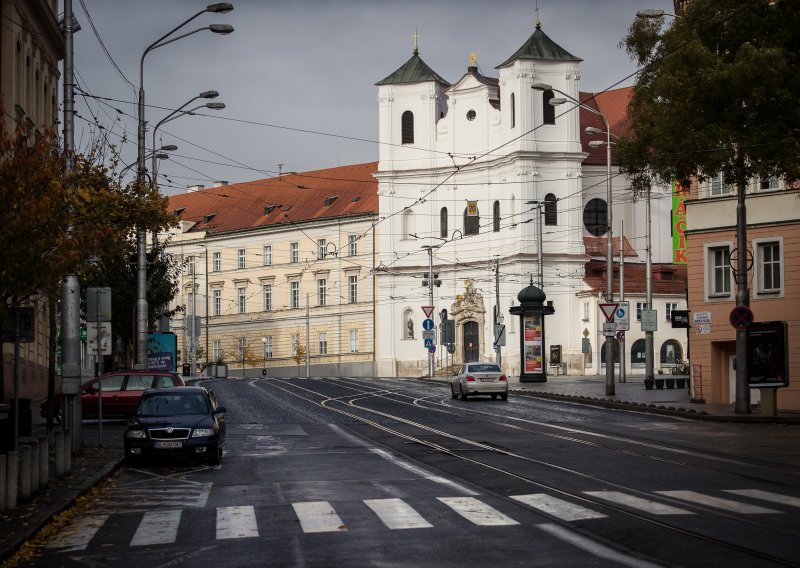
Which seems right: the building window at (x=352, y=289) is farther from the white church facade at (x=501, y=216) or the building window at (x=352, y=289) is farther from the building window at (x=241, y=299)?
the building window at (x=241, y=299)

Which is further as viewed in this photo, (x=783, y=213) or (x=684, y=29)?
(x=783, y=213)

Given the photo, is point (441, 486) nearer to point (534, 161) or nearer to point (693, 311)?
point (693, 311)

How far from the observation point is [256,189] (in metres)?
124

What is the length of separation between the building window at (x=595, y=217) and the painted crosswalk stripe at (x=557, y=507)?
83723 millimetres

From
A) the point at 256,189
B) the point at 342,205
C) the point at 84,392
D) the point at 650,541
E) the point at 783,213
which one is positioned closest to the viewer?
the point at 650,541

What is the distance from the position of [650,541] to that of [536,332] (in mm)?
51600

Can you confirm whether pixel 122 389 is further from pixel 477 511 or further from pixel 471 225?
pixel 471 225

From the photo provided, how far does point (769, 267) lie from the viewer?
137ft

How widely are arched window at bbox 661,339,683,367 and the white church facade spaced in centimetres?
12

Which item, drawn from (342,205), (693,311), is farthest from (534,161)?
(693,311)

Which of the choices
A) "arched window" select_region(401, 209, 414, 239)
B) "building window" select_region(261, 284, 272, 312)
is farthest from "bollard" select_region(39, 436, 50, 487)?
"building window" select_region(261, 284, 272, 312)

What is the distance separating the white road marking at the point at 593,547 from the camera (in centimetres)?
1202

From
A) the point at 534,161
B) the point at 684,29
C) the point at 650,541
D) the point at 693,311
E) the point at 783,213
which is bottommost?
the point at 650,541

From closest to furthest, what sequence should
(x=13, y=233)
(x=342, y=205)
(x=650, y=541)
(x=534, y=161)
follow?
(x=650, y=541), (x=13, y=233), (x=534, y=161), (x=342, y=205)
